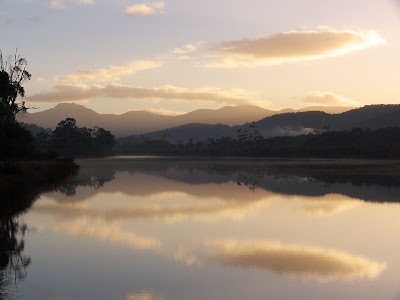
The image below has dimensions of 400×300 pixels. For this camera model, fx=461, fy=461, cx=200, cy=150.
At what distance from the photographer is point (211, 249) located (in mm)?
20609

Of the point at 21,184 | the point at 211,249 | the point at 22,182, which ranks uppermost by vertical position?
the point at 22,182

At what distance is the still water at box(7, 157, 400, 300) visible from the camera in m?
14.9

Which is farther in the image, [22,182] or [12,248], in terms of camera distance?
[22,182]

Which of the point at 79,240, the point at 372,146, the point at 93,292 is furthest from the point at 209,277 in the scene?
the point at 372,146

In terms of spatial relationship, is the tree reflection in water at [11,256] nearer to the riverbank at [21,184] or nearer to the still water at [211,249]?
the still water at [211,249]

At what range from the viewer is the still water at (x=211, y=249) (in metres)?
14.9

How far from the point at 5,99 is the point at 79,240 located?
5947 centimetres

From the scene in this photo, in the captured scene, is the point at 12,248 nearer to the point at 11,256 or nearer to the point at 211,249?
the point at 11,256

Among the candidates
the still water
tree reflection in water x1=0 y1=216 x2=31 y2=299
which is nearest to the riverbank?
the still water

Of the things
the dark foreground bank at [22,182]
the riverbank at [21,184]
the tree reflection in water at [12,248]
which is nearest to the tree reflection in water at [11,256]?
the tree reflection in water at [12,248]


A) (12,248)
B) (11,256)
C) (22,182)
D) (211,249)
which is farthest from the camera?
(22,182)

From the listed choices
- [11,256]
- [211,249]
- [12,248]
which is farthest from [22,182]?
[211,249]

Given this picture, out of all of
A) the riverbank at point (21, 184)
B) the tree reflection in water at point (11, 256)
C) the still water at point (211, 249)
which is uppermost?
the riverbank at point (21, 184)

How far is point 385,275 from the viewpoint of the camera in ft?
54.3
